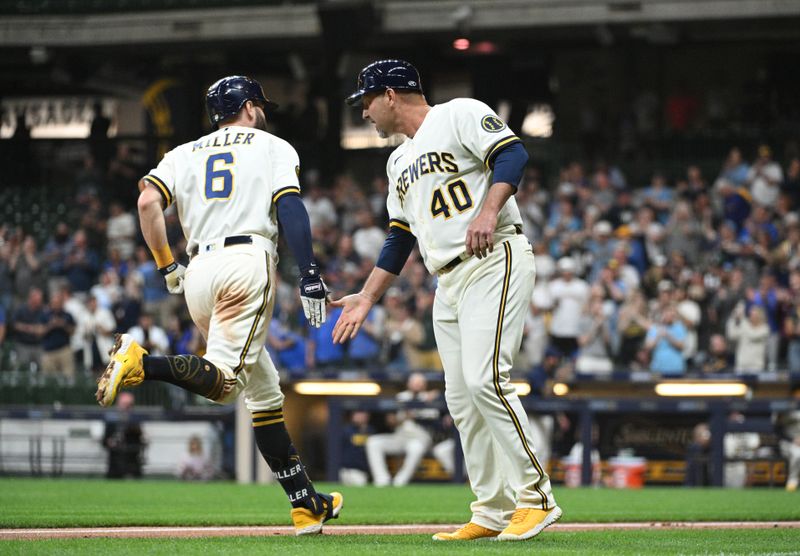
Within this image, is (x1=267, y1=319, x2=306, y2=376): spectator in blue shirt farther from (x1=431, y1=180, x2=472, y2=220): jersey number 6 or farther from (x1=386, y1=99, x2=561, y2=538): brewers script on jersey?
(x1=431, y1=180, x2=472, y2=220): jersey number 6

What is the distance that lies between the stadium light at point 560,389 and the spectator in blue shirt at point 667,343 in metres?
1.14

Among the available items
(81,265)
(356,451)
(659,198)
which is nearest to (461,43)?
(659,198)

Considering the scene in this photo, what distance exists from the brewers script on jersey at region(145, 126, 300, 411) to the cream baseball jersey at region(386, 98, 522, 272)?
680 millimetres

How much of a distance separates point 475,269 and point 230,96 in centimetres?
160

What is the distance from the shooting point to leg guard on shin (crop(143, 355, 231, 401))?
5.70m

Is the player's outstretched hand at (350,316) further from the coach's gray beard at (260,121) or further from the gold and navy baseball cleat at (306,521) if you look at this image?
the coach's gray beard at (260,121)

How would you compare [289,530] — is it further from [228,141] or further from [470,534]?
[228,141]

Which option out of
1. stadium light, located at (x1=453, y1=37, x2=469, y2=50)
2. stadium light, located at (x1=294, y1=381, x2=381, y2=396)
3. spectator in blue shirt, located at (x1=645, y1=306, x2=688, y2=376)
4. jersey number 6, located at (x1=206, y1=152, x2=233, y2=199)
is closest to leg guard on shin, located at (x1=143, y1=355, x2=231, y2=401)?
jersey number 6, located at (x1=206, y1=152, x2=233, y2=199)

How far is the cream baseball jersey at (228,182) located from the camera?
6324 millimetres

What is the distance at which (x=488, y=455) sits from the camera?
6.18m

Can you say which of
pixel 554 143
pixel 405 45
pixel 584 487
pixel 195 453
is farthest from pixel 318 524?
pixel 405 45

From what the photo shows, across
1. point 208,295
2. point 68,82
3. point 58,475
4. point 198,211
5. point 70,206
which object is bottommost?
point 58,475

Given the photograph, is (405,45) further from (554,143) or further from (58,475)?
(58,475)

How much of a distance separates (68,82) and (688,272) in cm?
1364
